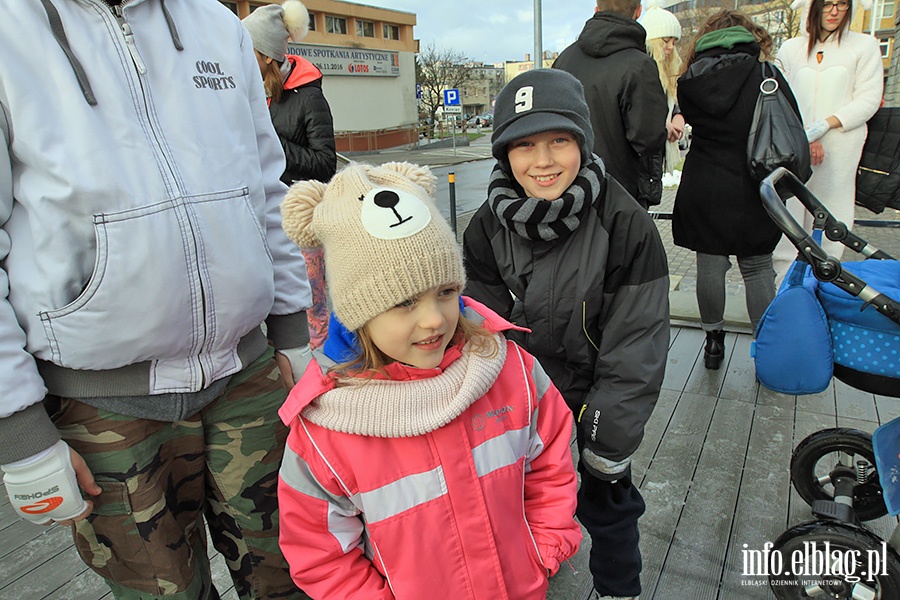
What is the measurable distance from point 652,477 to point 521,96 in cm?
178

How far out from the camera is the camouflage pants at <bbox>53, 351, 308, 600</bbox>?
4.41 feet

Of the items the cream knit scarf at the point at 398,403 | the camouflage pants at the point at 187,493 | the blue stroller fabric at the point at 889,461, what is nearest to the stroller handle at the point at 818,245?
the blue stroller fabric at the point at 889,461

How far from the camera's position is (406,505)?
4.29 ft

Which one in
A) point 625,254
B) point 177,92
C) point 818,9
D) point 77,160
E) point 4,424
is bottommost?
point 4,424

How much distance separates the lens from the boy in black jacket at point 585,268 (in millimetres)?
1731

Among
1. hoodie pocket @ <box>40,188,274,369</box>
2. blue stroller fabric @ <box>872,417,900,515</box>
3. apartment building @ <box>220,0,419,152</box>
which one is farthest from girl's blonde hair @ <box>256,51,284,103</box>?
apartment building @ <box>220,0,419,152</box>

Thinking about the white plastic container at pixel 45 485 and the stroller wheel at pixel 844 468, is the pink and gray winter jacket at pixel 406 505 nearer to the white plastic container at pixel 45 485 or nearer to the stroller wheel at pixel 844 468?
the white plastic container at pixel 45 485

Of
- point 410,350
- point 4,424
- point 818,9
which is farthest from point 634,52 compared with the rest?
point 4,424

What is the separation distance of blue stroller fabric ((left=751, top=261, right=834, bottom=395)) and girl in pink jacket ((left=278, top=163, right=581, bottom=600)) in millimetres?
1018

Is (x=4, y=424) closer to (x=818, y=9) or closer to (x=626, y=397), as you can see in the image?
(x=626, y=397)

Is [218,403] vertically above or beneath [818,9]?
beneath

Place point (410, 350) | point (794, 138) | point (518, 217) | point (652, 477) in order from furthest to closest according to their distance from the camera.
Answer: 1. point (794, 138)
2. point (652, 477)
3. point (518, 217)
4. point (410, 350)

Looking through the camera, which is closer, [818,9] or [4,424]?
[4,424]

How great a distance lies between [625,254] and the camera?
1.74 m
